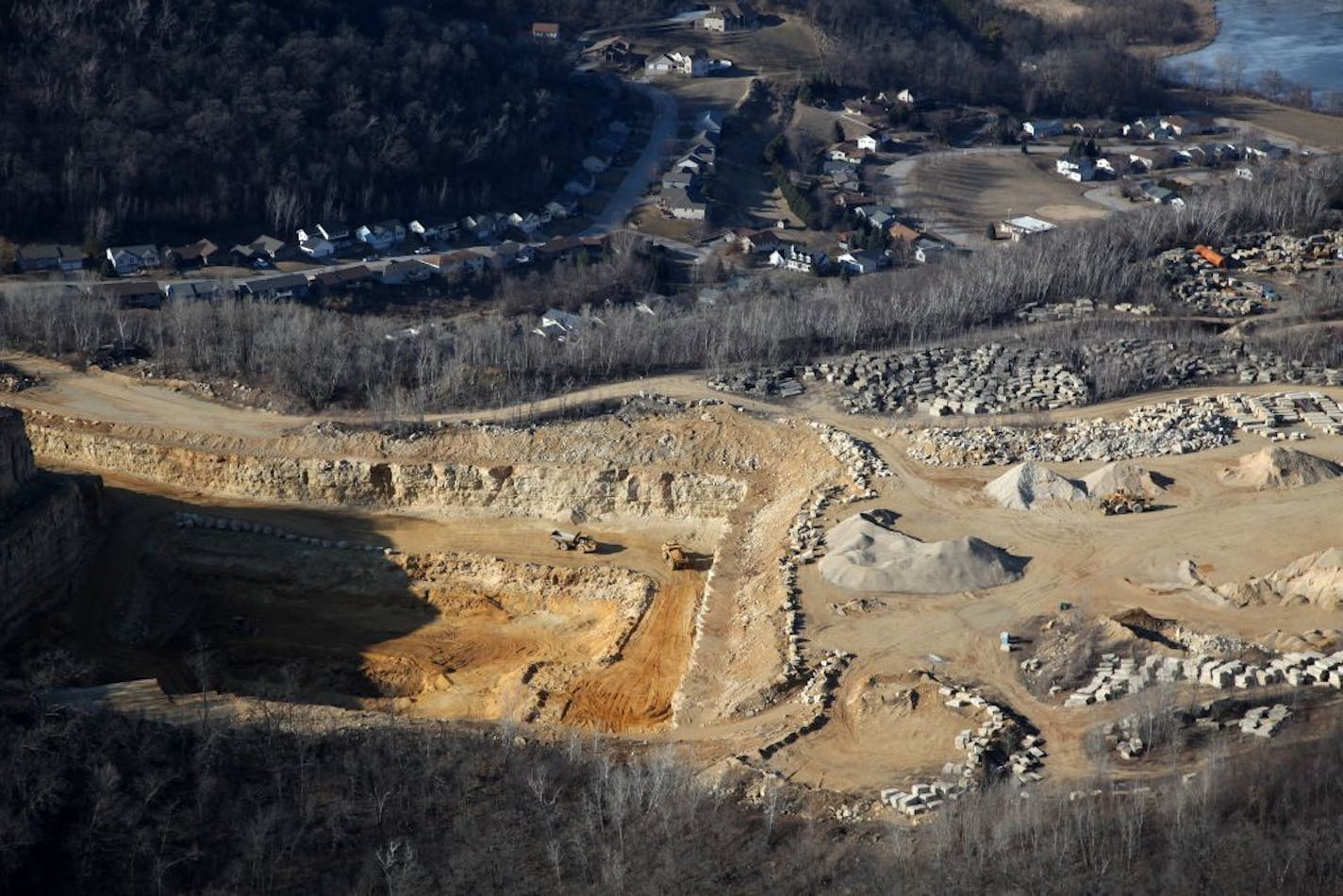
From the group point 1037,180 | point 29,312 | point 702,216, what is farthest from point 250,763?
point 1037,180

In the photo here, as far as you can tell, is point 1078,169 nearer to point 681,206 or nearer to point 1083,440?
point 681,206

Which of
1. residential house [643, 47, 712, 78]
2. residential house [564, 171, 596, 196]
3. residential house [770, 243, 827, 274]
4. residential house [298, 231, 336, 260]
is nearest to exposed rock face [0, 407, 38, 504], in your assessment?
residential house [298, 231, 336, 260]

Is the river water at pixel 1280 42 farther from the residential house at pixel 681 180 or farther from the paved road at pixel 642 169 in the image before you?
the residential house at pixel 681 180

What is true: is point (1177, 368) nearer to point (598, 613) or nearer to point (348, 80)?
point (598, 613)

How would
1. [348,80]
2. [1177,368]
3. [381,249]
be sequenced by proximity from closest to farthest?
[1177,368], [381,249], [348,80]

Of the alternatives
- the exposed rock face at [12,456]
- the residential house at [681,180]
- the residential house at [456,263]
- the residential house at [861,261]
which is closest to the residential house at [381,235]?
the residential house at [456,263]

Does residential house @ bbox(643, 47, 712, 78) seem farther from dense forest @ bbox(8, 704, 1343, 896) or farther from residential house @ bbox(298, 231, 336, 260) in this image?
dense forest @ bbox(8, 704, 1343, 896)
